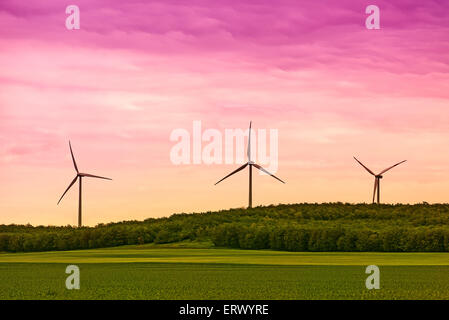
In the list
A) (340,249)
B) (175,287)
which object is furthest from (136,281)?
(340,249)

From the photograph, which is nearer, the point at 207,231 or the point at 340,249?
the point at 340,249

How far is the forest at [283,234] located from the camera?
132750 millimetres

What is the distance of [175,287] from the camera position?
159 ft

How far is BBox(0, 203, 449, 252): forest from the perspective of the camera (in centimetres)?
13275

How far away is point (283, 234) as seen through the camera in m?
144

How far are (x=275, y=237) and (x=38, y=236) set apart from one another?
52919 mm

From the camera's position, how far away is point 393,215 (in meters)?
195

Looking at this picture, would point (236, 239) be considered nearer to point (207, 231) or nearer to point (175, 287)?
point (207, 231)
